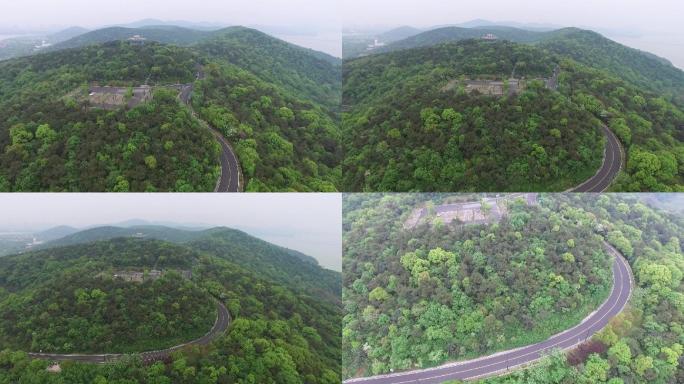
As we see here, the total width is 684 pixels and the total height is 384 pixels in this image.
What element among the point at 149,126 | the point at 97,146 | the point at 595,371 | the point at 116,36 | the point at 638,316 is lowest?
the point at 595,371

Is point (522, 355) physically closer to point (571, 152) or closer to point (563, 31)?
point (571, 152)

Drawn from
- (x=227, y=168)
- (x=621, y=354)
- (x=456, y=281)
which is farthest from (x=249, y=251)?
(x=621, y=354)

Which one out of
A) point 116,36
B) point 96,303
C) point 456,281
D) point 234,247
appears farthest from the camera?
point 116,36

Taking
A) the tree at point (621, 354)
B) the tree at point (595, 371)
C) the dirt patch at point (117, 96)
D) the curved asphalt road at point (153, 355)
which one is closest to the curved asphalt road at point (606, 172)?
the tree at point (621, 354)

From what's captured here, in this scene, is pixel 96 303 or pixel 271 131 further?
pixel 271 131

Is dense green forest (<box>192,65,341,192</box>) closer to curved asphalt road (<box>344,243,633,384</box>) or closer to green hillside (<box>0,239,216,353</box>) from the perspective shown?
green hillside (<box>0,239,216,353</box>)

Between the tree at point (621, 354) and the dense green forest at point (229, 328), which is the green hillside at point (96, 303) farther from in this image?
the tree at point (621, 354)

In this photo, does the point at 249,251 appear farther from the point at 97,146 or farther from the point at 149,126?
the point at 97,146
